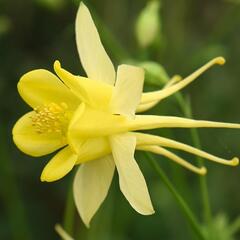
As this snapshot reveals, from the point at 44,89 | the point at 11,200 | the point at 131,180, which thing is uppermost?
the point at 44,89

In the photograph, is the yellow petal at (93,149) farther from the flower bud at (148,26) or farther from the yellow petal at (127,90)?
the flower bud at (148,26)

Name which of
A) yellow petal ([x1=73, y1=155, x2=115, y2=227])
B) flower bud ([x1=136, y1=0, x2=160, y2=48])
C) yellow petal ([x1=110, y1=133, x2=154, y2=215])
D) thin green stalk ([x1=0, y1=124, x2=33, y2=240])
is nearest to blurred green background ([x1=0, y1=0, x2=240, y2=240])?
thin green stalk ([x1=0, y1=124, x2=33, y2=240])

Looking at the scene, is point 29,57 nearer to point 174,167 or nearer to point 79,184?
point 174,167

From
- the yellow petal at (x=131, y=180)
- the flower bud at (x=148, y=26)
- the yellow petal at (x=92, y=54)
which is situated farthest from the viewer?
the flower bud at (x=148, y=26)

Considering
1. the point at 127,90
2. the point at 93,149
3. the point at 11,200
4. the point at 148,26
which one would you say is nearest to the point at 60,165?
the point at 93,149

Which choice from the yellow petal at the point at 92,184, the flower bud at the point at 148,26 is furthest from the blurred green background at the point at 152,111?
the yellow petal at the point at 92,184

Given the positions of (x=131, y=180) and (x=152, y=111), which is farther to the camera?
(x=152, y=111)

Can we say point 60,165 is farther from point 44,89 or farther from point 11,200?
point 11,200

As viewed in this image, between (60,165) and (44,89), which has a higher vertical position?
(44,89)
